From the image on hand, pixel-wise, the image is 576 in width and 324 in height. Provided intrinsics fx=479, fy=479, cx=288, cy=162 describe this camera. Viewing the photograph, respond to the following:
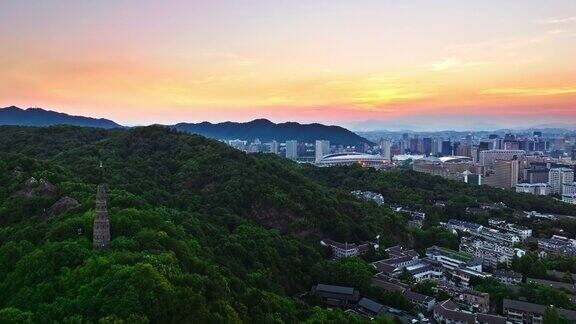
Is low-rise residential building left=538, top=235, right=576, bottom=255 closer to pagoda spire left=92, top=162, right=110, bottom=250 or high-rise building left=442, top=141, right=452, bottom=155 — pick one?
pagoda spire left=92, top=162, right=110, bottom=250

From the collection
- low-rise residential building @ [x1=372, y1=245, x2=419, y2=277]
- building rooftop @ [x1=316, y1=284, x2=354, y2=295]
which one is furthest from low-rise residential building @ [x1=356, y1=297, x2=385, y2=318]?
low-rise residential building @ [x1=372, y1=245, x2=419, y2=277]

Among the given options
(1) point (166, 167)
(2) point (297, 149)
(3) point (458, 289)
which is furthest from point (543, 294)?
(2) point (297, 149)

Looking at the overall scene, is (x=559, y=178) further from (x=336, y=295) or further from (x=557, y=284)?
(x=336, y=295)

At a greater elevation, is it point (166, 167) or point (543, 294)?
point (166, 167)

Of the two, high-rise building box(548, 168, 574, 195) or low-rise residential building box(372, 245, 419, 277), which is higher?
high-rise building box(548, 168, 574, 195)

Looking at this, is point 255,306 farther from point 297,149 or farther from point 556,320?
point 297,149

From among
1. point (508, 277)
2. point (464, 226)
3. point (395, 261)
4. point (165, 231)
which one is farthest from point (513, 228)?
point (165, 231)
